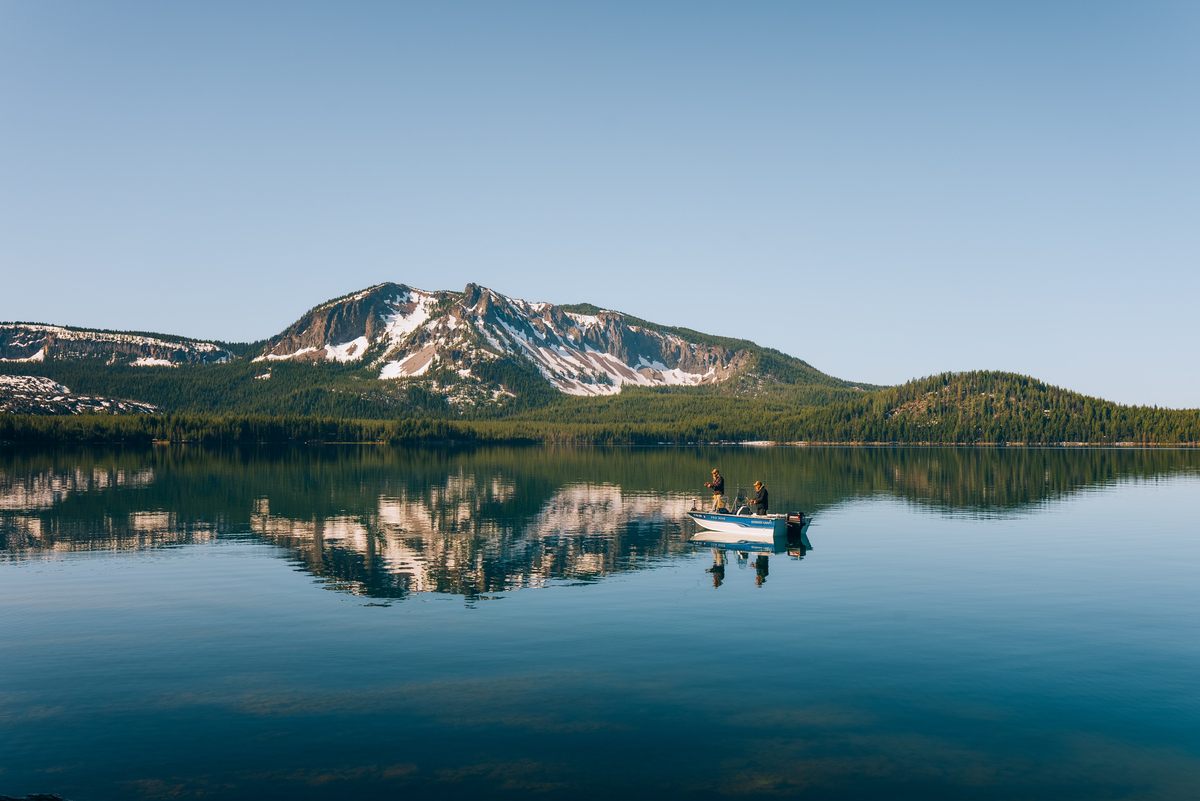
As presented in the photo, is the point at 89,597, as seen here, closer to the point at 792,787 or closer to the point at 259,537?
the point at 259,537

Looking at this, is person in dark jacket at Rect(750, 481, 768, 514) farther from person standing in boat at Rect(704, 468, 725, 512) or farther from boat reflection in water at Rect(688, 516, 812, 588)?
person standing in boat at Rect(704, 468, 725, 512)

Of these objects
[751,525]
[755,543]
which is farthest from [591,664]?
[751,525]

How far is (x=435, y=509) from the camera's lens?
7906cm

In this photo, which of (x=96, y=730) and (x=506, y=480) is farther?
(x=506, y=480)

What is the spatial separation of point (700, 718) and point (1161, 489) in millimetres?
103363

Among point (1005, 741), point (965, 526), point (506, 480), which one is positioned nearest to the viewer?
point (1005, 741)

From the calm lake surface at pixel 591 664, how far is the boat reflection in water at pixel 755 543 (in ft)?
4.30

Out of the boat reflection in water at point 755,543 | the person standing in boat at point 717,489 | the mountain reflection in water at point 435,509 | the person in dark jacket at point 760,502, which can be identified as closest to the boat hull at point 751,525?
the boat reflection in water at point 755,543

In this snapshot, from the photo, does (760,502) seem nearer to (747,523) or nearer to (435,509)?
(747,523)

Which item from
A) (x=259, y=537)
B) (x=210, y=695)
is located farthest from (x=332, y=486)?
(x=210, y=695)

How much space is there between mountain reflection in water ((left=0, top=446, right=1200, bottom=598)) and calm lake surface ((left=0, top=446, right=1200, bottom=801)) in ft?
2.32

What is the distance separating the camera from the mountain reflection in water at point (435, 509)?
48.5 metres

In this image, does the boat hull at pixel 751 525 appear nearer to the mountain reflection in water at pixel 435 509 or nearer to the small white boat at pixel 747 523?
the small white boat at pixel 747 523

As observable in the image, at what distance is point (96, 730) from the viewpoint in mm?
21766
